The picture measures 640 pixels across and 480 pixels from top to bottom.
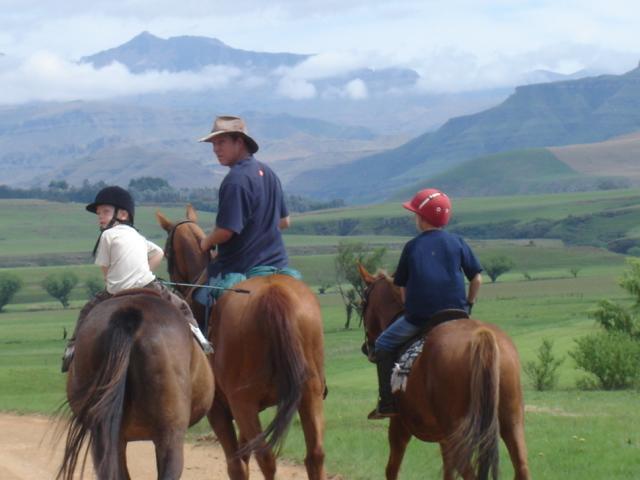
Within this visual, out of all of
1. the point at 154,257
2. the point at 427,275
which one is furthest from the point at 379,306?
the point at 154,257

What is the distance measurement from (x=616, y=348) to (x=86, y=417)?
2718cm

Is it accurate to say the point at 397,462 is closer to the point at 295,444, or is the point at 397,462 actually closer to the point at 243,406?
the point at 243,406

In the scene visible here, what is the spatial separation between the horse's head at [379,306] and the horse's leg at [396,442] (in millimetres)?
728

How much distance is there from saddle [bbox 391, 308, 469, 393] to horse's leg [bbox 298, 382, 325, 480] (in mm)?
641

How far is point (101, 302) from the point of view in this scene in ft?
30.0

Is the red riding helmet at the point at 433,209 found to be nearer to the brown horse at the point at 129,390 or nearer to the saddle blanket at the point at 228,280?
the saddle blanket at the point at 228,280

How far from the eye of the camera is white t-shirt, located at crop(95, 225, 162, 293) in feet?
31.6

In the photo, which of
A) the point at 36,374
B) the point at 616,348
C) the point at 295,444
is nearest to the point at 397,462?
the point at 295,444

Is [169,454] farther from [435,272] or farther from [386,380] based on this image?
[435,272]

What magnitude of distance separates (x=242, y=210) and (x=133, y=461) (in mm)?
5679

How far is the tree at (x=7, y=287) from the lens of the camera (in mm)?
132875

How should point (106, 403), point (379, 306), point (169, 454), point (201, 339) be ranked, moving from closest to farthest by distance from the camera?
point (106, 403), point (169, 454), point (201, 339), point (379, 306)

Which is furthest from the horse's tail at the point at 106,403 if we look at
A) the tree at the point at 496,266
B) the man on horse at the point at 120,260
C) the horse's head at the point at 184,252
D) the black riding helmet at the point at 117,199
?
the tree at the point at 496,266

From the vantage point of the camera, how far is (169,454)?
8.16m
